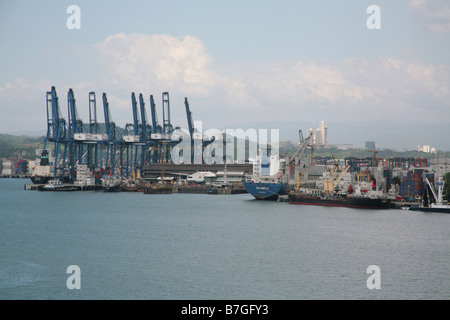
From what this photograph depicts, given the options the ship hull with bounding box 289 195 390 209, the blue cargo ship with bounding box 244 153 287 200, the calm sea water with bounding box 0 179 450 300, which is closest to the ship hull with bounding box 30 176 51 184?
the blue cargo ship with bounding box 244 153 287 200

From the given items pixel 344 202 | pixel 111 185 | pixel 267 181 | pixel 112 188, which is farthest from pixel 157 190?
pixel 344 202

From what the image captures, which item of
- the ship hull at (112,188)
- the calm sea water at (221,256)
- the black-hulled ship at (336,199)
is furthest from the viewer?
the ship hull at (112,188)

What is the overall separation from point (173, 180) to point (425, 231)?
5161 cm

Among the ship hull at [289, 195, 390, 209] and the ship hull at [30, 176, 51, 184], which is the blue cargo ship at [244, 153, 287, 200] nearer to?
the ship hull at [289, 195, 390, 209]

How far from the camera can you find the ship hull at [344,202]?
4416 cm

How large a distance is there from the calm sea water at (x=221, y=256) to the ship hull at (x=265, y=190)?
1559 cm

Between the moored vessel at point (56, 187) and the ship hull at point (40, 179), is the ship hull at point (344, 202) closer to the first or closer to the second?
the moored vessel at point (56, 187)

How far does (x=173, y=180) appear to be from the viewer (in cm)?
7750

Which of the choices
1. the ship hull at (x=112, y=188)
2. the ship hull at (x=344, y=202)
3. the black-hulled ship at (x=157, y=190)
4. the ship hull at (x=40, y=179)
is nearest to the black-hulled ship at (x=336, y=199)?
the ship hull at (x=344, y=202)

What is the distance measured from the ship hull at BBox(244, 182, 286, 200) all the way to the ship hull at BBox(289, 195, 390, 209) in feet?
6.48

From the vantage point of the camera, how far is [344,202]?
45938 mm

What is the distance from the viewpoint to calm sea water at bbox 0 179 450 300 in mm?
16062
